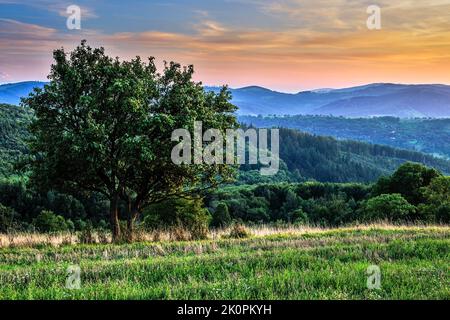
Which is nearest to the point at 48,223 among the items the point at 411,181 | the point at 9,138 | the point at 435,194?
the point at 411,181

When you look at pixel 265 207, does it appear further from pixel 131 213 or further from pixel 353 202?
pixel 131 213

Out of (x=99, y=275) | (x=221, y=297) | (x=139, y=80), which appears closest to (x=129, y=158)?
(x=139, y=80)

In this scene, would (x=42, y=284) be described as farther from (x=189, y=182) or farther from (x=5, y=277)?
(x=189, y=182)

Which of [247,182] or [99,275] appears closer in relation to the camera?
[99,275]

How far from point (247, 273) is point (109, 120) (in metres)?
15.5

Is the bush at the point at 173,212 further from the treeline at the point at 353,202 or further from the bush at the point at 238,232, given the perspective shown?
the bush at the point at 238,232

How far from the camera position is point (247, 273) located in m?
12.1

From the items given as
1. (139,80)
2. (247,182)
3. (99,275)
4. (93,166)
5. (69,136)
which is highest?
(139,80)

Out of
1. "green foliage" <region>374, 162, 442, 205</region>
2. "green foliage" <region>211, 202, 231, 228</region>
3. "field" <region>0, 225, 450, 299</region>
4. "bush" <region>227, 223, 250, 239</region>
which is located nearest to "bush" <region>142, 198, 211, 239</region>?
"green foliage" <region>211, 202, 231, 228</region>

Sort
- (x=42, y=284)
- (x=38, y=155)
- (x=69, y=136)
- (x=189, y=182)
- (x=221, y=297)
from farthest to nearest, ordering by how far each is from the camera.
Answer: (x=189, y=182), (x=38, y=155), (x=69, y=136), (x=42, y=284), (x=221, y=297)

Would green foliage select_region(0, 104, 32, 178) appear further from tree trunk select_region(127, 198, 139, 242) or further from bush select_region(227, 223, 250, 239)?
bush select_region(227, 223, 250, 239)

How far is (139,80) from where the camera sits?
25.0 metres

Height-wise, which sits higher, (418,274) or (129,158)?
(129,158)

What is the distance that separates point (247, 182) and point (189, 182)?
507 feet
